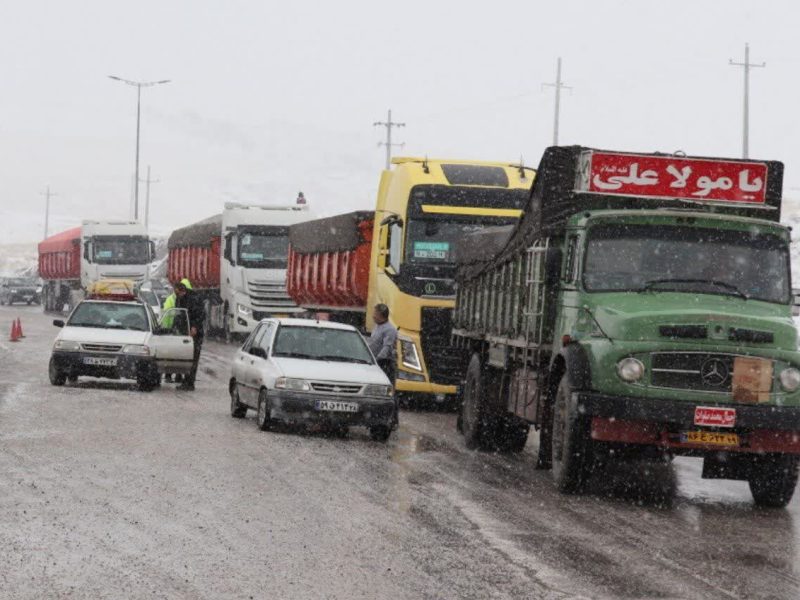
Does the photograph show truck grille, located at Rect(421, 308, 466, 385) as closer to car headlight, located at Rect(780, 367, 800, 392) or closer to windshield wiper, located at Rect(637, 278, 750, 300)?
windshield wiper, located at Rect(637, 278, 750, 300)

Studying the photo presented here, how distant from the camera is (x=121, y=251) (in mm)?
59562

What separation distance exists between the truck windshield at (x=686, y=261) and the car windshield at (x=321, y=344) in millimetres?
5935

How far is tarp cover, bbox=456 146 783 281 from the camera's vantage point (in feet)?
47.8

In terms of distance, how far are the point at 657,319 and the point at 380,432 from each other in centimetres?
583

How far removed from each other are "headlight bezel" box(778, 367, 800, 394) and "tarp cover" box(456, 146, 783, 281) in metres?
1.90

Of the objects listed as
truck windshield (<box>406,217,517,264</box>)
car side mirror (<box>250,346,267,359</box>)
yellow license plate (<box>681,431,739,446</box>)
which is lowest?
yellow license plate (<box>681,431,739,446</box>)

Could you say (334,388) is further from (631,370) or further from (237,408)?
(631,370)

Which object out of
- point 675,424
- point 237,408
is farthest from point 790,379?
point 237,408

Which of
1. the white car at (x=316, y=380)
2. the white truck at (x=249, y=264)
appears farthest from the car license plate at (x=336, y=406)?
the white truck at (x=249, y=264)

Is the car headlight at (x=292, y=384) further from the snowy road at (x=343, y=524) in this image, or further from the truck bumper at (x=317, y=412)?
the snowy road at (x=343, y=524)

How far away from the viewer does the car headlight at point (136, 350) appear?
81.6 ft

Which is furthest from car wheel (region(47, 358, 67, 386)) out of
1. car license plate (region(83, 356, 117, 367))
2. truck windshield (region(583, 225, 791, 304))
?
truck windshield (region(583, 225, 791, 304))

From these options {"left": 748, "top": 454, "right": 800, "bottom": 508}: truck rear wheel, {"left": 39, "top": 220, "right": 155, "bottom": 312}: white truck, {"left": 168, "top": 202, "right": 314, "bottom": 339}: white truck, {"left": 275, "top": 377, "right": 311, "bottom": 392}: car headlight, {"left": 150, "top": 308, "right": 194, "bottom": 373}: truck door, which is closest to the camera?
{"left": 748, "top": 454, "right": 800, "bottom": 508}: truck rear wheel

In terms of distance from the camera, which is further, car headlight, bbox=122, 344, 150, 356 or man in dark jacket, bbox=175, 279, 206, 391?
man in dark jacket, bbox=175, 279, 206, 391
